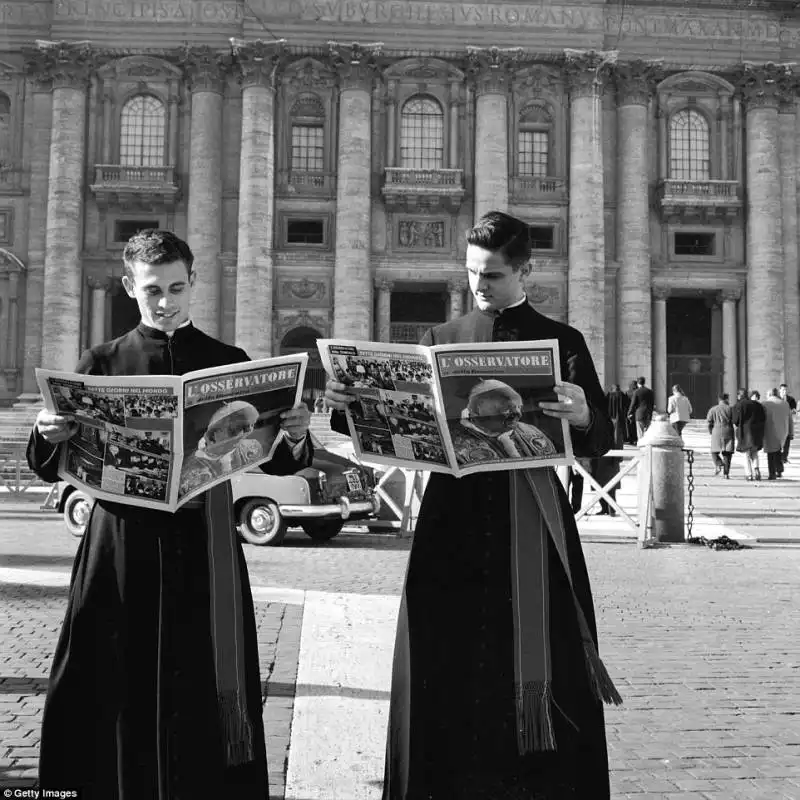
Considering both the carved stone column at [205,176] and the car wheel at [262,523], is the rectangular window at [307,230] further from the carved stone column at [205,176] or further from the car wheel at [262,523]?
the car wheel at [262,523]

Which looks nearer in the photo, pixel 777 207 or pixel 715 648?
pixel 715 648

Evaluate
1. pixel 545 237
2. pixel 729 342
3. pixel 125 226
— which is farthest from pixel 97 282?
pixel 729 342

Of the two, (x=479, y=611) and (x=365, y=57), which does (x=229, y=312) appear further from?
(x=479, y=611)

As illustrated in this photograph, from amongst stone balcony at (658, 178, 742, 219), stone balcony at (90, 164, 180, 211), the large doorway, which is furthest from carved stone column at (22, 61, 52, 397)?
the large doorway

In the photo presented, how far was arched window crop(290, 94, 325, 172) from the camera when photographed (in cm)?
3831

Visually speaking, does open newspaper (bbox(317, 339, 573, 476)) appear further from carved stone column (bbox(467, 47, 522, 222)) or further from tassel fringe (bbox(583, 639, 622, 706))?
carved stone column (bbox(467, 47, 522, 222))

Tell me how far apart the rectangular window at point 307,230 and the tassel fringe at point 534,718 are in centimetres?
3586

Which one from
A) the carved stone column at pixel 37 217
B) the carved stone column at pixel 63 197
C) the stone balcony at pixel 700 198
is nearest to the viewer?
the carved stone column at pixel 63 197

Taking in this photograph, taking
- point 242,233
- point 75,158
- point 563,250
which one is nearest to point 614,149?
point 563,250

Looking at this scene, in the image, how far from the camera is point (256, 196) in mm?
36781

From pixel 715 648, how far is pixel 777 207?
34827 millimetres

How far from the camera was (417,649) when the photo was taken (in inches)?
132

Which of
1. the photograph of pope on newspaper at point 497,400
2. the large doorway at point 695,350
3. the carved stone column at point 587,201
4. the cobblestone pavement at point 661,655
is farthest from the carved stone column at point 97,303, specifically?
the photograph of pope on newspaper at point 497,400

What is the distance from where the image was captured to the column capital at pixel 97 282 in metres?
37.8
